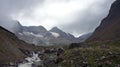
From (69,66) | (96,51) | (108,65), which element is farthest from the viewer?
(96,51)

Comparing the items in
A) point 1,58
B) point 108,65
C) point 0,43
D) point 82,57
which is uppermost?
point 0,43

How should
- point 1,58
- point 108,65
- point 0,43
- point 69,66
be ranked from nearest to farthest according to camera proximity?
point 108,65 < point 69,66 < point 1,58 < point 0,43

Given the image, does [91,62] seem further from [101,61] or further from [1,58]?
[1,58]

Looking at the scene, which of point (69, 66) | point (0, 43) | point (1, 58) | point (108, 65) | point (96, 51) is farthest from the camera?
point (0, 43)

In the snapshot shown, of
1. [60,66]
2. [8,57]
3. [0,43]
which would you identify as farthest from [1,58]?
[60,66]

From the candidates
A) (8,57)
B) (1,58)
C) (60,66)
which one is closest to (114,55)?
(60,66)

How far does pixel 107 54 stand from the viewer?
36906 mm

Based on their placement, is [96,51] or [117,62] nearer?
[117,62]

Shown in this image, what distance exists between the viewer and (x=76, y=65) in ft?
116

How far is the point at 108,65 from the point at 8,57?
118 metres

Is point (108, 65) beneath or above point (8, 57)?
beneath

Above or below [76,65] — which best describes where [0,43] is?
above

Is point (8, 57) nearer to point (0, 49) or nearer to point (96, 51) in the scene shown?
point (0, 49)

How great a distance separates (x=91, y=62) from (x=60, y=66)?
5.90 meters
